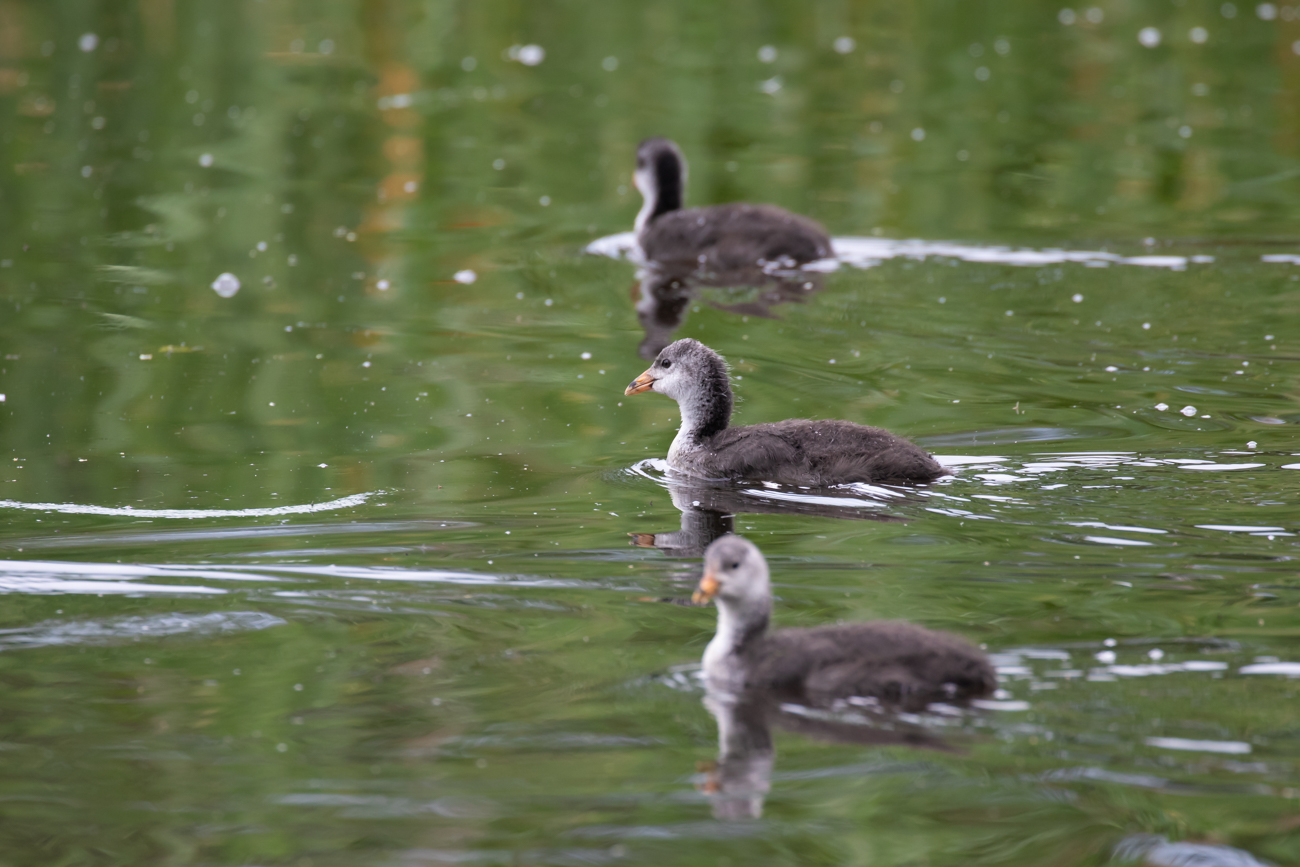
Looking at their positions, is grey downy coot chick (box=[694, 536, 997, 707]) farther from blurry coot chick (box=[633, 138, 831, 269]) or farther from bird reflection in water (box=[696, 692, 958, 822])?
blurry coot chick (box=[633, 138, 831, 269])

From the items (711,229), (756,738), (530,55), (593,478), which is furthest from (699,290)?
(530,55)

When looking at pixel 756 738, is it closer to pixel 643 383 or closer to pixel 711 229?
pixel 643 383

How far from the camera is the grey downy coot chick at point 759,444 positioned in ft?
27.7

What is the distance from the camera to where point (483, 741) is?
5.82m

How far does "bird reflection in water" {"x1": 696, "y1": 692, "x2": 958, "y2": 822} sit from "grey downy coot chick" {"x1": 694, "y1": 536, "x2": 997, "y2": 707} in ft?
0.33

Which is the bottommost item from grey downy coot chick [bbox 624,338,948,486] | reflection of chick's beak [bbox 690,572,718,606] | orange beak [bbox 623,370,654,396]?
reflection of chick's beak [bbox 690,572,718,606]

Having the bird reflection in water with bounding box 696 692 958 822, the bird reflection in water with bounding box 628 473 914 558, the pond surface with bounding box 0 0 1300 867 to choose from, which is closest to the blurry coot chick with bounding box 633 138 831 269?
the pond surface with bounding box 0 0 1300 867

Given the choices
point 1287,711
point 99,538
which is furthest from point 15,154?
point 1287,711

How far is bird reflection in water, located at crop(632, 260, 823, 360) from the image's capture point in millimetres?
12625

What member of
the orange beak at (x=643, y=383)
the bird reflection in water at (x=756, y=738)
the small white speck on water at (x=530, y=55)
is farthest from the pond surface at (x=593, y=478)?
the small white speck on water at (x=530, y=55)

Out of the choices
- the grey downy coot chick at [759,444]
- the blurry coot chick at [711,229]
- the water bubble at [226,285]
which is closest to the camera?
the grey downy coot chick at [759,444]

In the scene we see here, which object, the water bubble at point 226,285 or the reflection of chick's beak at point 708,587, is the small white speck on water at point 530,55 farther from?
the reflection of chick's beak at point 708,587

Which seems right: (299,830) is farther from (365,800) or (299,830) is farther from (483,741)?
(483,741)

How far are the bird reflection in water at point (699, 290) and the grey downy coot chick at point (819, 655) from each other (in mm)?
5864
